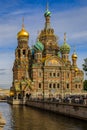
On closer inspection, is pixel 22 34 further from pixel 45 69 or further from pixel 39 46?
pixel 45 69

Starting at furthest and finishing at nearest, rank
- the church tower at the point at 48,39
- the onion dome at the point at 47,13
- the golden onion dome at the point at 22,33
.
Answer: the onion dome at the point at 47,13 < the church tower at the point at 48,39 < the golden onion dome at the point at 22,33

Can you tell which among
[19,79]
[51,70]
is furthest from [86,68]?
[19,79]

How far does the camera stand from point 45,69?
8256 centimetres

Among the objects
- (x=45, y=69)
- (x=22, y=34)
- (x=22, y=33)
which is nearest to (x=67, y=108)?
(x=45, y=69)

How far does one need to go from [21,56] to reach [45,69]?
8234 millimetres

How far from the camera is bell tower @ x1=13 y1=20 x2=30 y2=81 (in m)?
84.9

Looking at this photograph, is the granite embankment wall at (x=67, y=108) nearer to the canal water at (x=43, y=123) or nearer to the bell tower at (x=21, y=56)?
the canal water at (x=43, y=123)

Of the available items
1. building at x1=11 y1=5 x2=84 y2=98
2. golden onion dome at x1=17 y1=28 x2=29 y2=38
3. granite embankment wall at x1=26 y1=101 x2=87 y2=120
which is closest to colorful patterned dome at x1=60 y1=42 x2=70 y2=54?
building at x1=11 y1=5 x2=84 y2=98

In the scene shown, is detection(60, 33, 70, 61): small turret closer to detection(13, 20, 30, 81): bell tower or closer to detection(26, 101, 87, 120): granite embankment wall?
detection(13, 20, 30, 81): bell tower

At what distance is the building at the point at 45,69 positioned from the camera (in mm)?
81750

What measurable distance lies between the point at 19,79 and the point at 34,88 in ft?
20.1

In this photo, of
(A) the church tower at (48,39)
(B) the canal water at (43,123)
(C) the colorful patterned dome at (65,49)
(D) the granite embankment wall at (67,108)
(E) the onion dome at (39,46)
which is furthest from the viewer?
(A) the church tower at (48,39)

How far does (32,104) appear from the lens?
2633 inches

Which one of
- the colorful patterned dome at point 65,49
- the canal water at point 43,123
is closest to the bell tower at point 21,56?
the colorful patterned dome at point 65,49
